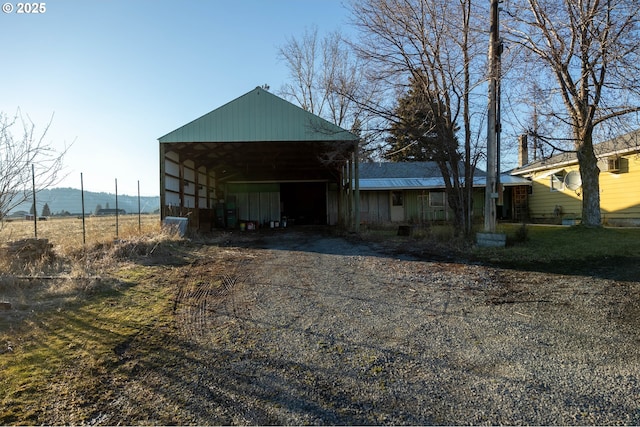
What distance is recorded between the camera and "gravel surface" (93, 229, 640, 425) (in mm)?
2521

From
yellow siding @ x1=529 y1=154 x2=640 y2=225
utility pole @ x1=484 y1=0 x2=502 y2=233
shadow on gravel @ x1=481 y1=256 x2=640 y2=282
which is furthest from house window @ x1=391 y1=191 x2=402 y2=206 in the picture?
shadow on gravel @ x1=481 y1=256 x2=640 y2=282

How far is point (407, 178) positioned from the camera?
956 inches

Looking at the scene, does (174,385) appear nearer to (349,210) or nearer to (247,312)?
(247,312)

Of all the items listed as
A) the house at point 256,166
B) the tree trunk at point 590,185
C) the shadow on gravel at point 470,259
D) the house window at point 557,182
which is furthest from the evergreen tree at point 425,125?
the house window at point 557,182

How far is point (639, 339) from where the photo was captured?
3.69 m

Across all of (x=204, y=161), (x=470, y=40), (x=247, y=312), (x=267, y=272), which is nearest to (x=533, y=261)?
(x=267, y=272)

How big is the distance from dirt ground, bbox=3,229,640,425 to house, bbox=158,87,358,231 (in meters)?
9.86

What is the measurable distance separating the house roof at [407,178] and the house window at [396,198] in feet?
2.26

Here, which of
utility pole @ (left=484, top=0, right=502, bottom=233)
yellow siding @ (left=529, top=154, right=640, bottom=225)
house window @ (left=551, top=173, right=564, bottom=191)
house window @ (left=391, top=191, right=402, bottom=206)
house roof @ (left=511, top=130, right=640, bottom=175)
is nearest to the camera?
utility pole @ (left=484, top=0, right=502, bottom=233)

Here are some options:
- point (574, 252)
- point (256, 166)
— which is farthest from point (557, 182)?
point (256, 166)

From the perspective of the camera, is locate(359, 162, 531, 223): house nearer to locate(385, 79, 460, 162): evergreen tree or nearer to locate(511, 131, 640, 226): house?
locate(511, 131, 640, 226): house

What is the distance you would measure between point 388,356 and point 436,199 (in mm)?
20364

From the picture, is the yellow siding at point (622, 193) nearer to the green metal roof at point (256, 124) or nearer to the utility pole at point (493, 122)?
the utility pole at point (493, 122)

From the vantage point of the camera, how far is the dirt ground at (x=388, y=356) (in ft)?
8.27
